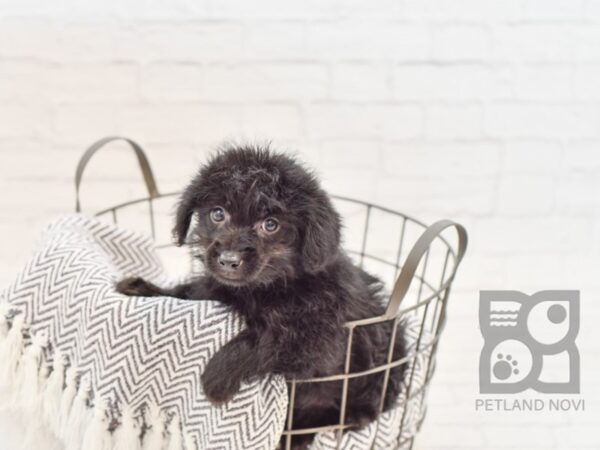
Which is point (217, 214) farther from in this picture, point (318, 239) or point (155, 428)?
point (155, 428)

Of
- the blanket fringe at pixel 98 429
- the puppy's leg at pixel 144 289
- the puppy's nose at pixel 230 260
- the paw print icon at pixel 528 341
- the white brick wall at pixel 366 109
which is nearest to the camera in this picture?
the puppy's nose at pixel 230 260

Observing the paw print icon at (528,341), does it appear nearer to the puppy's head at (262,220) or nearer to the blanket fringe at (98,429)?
the puppy's head at (262,220)

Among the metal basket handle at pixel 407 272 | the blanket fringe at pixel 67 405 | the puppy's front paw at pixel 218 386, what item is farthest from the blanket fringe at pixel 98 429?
the metal basket handle at pixel 407 272

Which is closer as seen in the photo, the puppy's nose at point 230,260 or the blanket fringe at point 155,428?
the puppy's nose at point 230,260

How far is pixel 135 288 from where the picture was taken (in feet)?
4.53

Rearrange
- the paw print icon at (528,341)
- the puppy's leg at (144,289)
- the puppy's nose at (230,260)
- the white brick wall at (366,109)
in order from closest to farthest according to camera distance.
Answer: the puppy's nose at (230,260)
the puppy's leg at (144,289)
the paw print icon at (528,341)
the white brick wall at (366,109)

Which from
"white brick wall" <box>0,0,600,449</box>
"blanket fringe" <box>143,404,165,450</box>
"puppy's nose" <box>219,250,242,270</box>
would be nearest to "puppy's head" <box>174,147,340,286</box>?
"puppy's nose" <box>219,250,242,270</box>

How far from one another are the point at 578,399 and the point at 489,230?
18.3 inches

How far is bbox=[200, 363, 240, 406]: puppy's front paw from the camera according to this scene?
1169mm

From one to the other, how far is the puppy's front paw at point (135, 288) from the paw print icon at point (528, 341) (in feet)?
2.25

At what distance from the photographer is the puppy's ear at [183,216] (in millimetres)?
1275

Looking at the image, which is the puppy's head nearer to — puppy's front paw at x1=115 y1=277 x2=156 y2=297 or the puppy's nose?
the puppy's nose

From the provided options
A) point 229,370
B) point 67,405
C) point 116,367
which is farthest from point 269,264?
point 67,405

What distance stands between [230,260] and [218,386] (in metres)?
0.18
